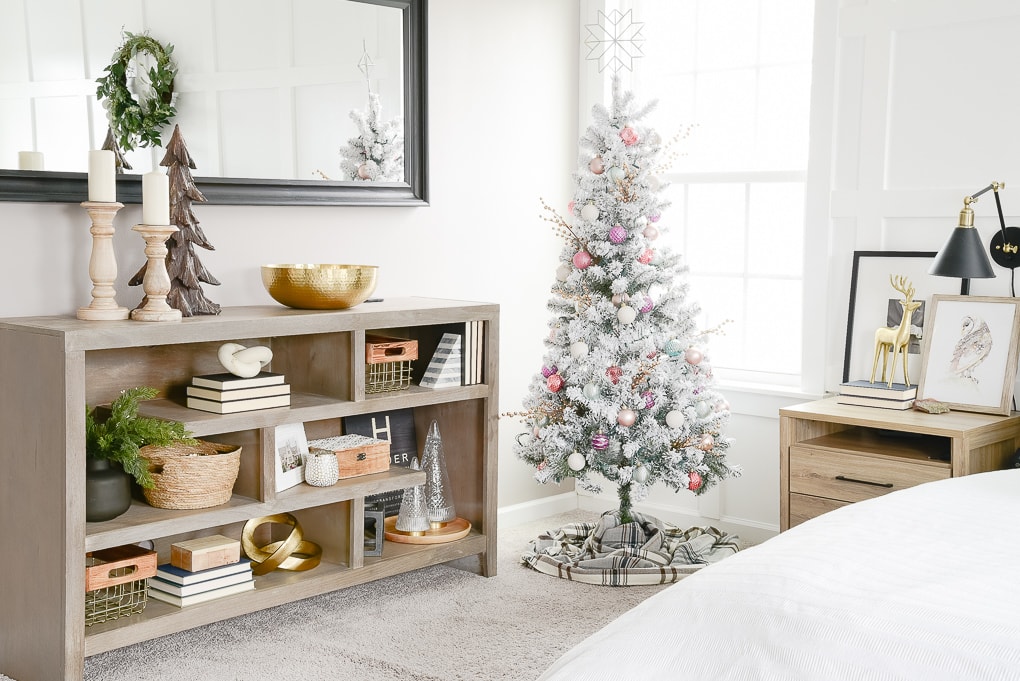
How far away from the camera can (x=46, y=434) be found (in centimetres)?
259

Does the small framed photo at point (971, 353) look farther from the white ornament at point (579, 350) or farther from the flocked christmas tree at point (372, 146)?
the flocked christmas tree at point (372, 146)

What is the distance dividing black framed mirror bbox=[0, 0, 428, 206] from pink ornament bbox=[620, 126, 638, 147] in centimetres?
76

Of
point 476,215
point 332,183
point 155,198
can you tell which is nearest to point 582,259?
point 476,215

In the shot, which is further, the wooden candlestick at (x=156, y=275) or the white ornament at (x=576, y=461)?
the white ornament at (x=576, y=461)

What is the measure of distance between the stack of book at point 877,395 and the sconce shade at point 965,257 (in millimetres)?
464

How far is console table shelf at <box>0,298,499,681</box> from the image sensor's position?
8.42 feet

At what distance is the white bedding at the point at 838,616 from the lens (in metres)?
1.27

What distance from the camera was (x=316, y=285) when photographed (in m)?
3.10

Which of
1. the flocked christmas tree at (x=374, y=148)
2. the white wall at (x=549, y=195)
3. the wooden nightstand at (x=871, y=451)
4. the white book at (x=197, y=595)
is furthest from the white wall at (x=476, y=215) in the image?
the wooden nightstand at (x=871, y=451)

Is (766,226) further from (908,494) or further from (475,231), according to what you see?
(908,494)

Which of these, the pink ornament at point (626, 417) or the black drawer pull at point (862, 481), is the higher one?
the pink ornament at point (626, 417)

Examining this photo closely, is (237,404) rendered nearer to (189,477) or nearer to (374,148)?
(189,477)

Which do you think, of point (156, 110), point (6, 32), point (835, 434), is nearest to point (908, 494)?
point (835, 434)

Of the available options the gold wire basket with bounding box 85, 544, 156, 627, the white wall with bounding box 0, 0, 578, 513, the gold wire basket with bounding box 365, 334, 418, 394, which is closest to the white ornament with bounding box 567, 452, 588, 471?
the gold wire basket with bounding box 365, 334, 418, 394
